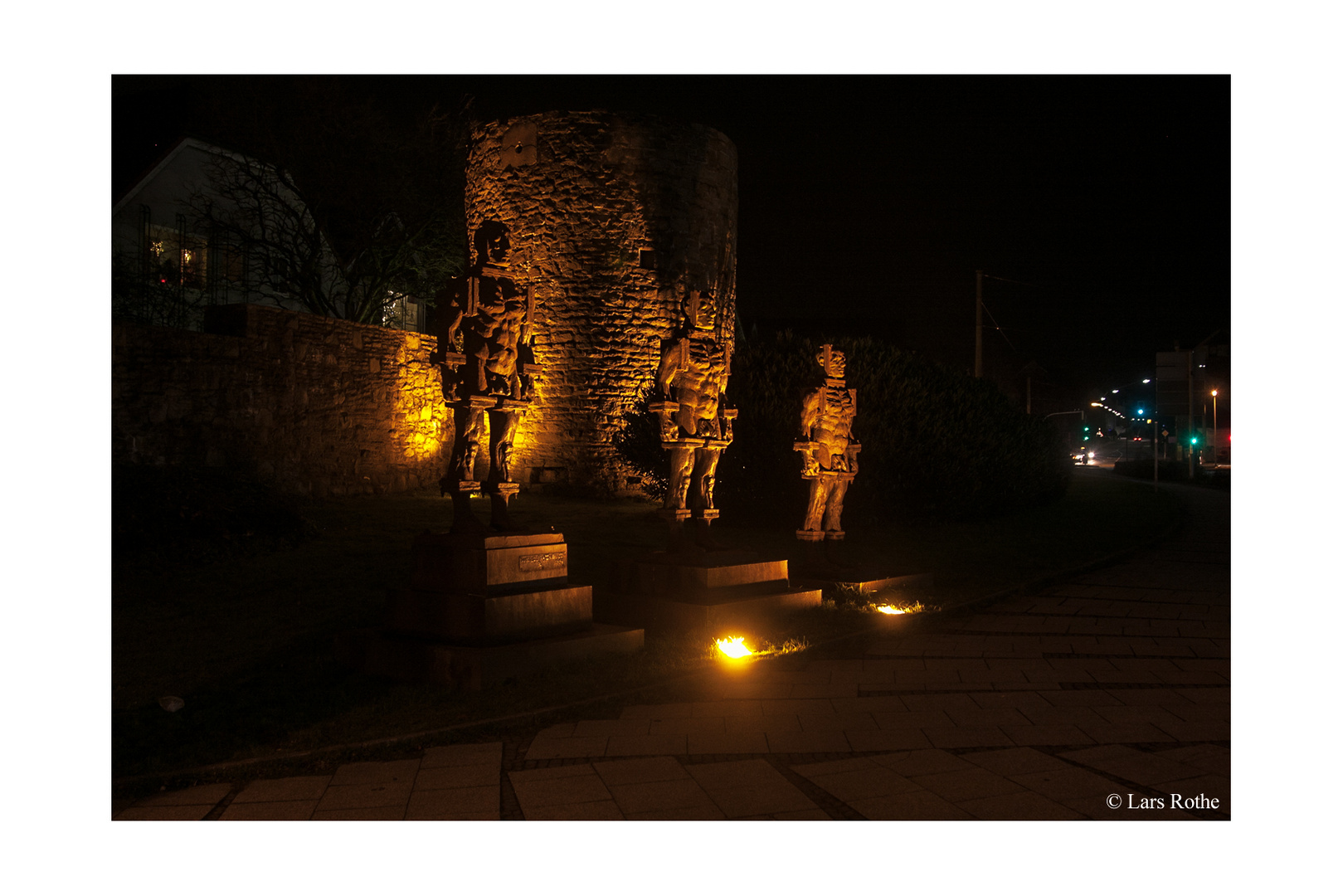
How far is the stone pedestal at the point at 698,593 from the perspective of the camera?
22.2 feet

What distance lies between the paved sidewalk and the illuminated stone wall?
742cm

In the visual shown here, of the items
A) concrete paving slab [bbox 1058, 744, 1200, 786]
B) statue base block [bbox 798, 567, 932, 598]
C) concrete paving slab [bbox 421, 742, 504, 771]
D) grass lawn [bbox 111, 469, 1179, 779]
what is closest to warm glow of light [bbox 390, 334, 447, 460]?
grass lawn [bbox 111, 469, 1179, 779]

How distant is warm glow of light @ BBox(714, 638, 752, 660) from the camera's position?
6.32m

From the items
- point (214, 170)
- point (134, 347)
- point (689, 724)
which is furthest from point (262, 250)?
point (689, 724)

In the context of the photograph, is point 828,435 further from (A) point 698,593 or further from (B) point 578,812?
(B) point 578,812

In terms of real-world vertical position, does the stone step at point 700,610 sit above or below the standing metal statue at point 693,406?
below

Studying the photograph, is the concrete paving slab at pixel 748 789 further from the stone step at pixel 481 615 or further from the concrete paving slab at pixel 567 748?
the stone step at pixel 481 615

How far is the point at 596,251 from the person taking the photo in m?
15.6

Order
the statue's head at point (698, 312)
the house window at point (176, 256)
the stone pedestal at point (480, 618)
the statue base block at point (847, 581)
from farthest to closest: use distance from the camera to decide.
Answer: the house window at point (176, 256)
the statue base block at point (847, 581)
the statue's head at point (698, 312)
the stone pedestal at point (480, 618)

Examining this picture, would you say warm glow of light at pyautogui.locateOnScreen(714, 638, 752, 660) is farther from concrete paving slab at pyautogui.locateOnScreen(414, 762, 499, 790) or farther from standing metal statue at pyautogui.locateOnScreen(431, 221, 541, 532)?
concrete paving slab at pyautogui.locateOnScreen(414, 762, 499, 790)

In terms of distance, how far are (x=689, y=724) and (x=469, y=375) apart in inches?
97.8

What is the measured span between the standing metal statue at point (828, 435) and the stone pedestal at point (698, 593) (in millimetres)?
1144

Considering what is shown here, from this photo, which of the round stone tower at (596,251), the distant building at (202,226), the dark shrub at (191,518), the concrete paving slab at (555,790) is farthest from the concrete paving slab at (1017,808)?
the distant building at (202,226)

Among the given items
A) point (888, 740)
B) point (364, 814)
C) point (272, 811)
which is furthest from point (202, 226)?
point (888, 740)
